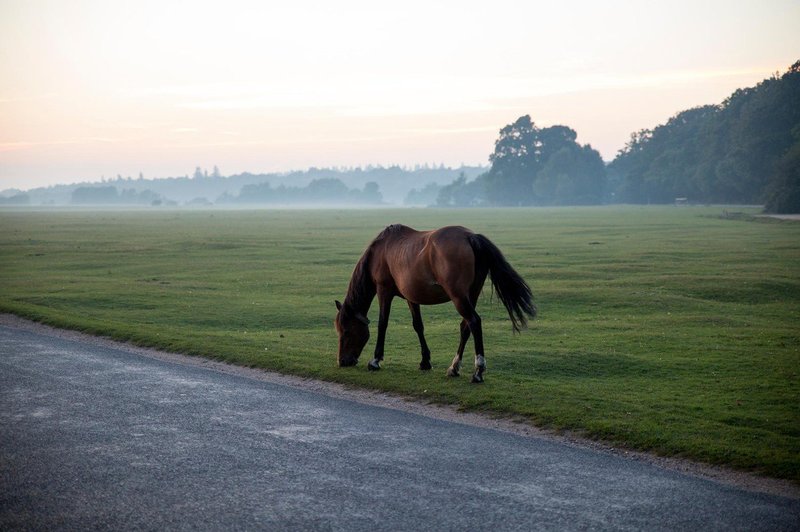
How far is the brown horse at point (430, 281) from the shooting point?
42.0 ft

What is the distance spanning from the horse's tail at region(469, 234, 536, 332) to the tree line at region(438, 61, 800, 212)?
88532 millimetres

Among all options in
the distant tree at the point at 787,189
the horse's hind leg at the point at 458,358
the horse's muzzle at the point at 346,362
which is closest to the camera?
the horse's hind leg at the point at 458,358

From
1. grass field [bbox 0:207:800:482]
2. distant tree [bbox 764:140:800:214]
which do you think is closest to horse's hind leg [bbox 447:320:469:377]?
grass field [bbox 0:207:800:482]

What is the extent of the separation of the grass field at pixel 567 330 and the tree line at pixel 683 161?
71.4m

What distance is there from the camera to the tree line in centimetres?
11256

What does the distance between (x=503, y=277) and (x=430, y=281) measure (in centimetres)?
123

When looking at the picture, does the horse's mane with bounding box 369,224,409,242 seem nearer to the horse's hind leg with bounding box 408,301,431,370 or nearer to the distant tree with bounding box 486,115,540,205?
the horse's hind leg with bounding box 408,301,431,370

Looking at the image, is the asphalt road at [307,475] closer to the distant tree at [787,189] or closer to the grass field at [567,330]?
the grass field at [567,330]

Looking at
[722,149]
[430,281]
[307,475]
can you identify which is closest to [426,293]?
[430,281]

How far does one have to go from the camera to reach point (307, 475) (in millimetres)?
8352

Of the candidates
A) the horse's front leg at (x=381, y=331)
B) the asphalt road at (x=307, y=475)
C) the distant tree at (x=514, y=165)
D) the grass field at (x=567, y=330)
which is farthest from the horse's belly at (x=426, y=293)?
the distant tree at (x=514, y=165)

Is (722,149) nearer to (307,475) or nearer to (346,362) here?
(346,362)

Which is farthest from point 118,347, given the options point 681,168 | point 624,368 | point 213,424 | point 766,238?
point 681,168

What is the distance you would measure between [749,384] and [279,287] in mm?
19679
